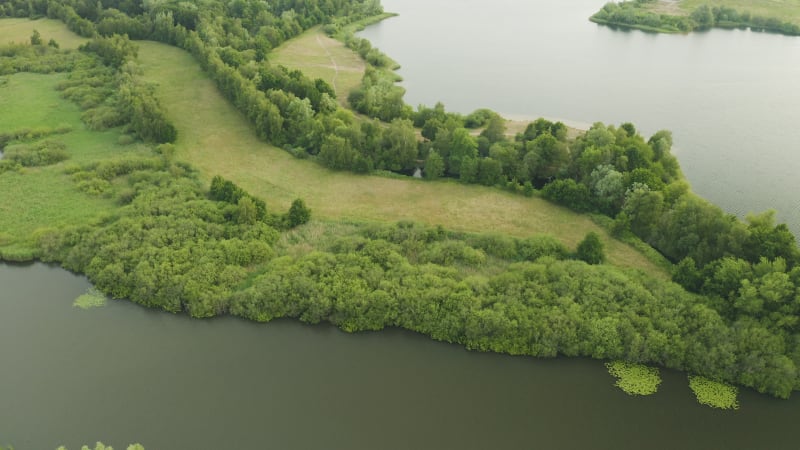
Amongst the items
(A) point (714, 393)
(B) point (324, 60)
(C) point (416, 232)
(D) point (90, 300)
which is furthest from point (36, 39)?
(A) point (714, 393)

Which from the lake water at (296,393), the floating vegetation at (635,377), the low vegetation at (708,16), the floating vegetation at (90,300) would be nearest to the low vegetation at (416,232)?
the floating vegetation at (635,377)

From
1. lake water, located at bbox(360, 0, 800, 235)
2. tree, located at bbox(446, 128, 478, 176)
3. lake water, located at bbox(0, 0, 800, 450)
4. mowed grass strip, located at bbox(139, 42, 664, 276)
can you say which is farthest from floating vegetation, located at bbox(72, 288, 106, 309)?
lake water, located at bbox(360, 0, 800, 235)

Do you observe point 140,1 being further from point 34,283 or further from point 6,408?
point 6,408

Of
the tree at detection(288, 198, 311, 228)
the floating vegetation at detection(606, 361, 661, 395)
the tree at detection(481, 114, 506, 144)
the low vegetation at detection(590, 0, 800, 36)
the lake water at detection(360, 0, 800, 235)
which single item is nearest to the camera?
the floating vegetation at detection(606, 361, 661, 395)

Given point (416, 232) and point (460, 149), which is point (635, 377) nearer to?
point (416, 232)

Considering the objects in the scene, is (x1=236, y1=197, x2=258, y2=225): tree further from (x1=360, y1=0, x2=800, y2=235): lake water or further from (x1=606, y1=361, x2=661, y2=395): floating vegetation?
(x1=360, y1=0, x2=800, y2=235): lake water
